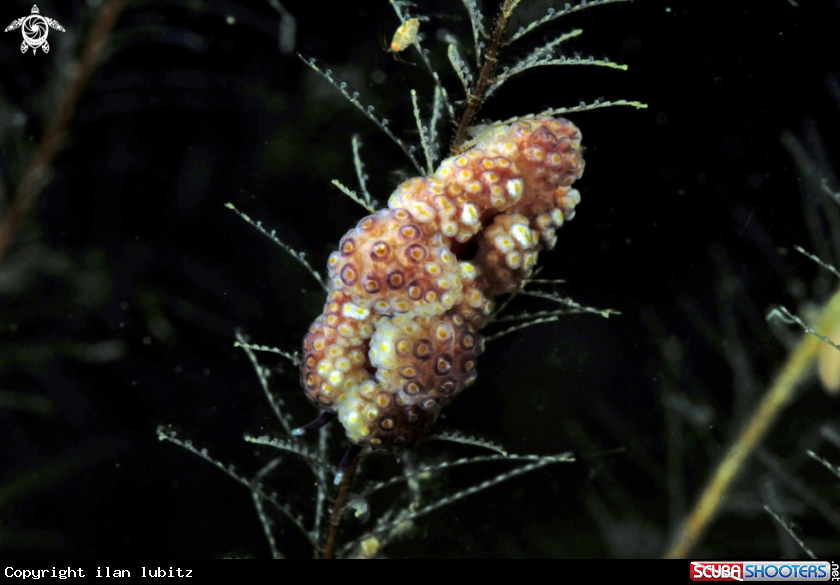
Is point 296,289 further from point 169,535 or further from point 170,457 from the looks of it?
point 169,535

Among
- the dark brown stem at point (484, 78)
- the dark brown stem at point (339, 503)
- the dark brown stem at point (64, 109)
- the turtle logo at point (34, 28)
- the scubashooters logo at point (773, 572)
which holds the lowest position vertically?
the scubashooters logo at point (773, 572)

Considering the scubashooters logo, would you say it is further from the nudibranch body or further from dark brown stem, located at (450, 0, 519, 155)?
dark brown stem, located at (450, 0, 519, 155)

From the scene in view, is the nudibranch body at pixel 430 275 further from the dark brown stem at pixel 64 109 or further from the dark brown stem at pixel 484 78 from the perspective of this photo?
the dark brown stem at pixel 64 109

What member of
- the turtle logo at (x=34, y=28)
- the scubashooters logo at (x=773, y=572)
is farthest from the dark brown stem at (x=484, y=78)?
the scubashooters logo at (x=773, y=572)

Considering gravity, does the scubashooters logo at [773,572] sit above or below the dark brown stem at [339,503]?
below

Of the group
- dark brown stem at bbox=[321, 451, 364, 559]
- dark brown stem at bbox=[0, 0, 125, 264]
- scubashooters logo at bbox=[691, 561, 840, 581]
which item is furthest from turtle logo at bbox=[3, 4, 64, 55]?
scubashooters logo at bbox=[691, 561, 840, 581]

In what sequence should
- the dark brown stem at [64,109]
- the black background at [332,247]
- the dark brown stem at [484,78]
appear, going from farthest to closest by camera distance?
1. the black background at [332,247]
2. the dark brown stem at [64,109]
3. the dark brown stem at [484,78]
